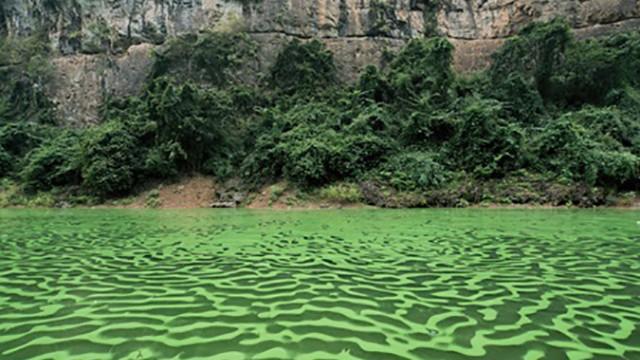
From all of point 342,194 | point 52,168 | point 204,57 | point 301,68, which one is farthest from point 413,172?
point 52,168

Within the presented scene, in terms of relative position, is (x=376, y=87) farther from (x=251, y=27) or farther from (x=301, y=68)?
(x=251, y=27)

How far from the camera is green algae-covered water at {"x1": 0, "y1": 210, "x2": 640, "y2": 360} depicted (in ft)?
9.71

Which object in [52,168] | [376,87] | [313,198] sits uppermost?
[376,87]

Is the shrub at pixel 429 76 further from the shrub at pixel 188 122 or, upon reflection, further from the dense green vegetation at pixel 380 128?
the shrub at pixel 188 122

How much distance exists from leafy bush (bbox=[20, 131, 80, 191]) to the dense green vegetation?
0.23 feet

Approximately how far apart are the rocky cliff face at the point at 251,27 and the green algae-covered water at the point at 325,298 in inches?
989

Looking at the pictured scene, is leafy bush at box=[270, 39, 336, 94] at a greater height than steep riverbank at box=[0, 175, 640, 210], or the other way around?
leafy bush at box=[270, 39, 336, 94]

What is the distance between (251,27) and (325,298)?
29.5 m

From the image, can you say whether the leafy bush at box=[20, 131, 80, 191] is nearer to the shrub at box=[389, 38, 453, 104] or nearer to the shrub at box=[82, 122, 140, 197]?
the shrub at box=[82, 122, 140, 197]

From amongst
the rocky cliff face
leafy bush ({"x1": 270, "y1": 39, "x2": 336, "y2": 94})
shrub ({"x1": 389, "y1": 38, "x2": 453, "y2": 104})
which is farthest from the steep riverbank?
the rocky cliff face

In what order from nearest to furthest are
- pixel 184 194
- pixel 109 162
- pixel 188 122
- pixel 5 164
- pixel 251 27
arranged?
pixel 109 162 < pixel 184 194 < pixel 188 122 < pixel 5 164 < pixel 251 27

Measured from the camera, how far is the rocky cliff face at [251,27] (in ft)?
99.3

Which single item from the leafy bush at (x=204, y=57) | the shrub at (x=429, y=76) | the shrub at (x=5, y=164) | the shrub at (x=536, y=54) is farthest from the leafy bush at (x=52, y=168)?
the shrub at (x=536, y=54)

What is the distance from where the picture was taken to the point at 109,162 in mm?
20359
